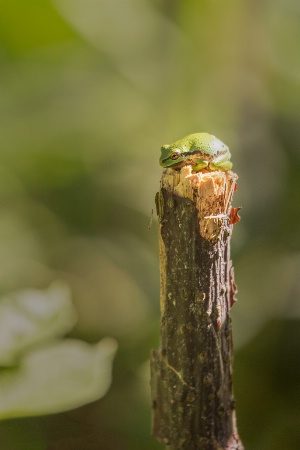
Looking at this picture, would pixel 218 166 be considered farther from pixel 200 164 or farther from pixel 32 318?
pixel 32 318

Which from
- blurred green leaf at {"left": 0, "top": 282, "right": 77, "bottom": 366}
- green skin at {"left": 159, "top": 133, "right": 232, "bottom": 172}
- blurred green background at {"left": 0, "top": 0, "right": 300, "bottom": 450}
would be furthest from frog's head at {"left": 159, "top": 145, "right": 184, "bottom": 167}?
blurred green leaf at {"left": 0, "top": 282, "right": 77, "bottom": 366}

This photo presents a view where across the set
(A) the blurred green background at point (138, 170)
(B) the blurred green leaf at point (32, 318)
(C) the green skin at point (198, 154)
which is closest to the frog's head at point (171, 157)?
(C) the green skin at point (198, 154)

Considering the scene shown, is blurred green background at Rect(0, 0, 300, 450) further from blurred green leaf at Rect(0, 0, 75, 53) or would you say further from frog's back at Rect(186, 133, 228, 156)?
frog's back at Rect(186, 133, 228, 156)

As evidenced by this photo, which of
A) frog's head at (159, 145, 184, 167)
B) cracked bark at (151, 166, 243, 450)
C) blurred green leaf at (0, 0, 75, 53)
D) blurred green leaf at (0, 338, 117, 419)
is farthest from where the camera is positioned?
blurred green leaf at (0, 0, 75, 53)

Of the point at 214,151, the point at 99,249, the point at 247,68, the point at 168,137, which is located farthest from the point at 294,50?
the point at 99,249

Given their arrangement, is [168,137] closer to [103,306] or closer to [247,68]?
[247,68]

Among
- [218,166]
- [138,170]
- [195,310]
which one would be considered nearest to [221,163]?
[218,166]
